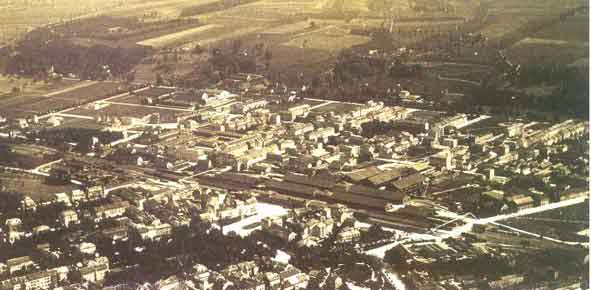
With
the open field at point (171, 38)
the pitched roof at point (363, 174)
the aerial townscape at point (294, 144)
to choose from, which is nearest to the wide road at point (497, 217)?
the aerial townscape at point (294, 144)

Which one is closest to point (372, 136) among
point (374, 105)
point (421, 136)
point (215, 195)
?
point (421, 136)

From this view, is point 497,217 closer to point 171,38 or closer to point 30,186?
point 30,186

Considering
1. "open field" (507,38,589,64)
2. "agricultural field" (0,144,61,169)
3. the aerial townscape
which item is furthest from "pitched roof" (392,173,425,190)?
"agricultural field" (0,144,61,169)

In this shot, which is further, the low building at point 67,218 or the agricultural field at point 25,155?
the agricultural field at point 25,155

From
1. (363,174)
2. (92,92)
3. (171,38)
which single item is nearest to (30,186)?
(363,174)

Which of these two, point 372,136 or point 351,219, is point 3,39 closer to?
point 372,136

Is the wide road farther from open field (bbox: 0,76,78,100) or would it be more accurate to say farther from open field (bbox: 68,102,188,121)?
open field (bbox: 0,76,78,100)

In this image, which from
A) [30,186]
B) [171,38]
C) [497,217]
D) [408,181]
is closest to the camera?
[497,217]

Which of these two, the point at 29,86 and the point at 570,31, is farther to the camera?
the point at 29,86

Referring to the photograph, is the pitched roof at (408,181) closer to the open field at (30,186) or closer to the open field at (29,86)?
the open field at (30,186)
